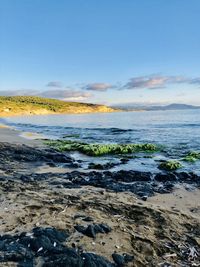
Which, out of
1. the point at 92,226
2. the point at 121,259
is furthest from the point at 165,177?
the point at 121,259

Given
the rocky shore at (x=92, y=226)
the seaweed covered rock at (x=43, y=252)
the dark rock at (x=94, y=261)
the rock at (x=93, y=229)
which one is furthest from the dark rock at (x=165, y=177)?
the dark rock at (x=94, y=261)

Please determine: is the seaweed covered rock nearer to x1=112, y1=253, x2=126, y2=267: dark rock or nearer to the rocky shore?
the rocky shore

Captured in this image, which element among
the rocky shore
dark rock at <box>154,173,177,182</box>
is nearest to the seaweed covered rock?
the rocky shore

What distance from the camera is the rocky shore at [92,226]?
20.0ft

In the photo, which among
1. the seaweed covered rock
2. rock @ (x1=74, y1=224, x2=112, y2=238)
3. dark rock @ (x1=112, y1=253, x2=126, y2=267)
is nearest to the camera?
the seaweed covered rock

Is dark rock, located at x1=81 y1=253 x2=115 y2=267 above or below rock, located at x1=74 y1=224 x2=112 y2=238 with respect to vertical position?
below

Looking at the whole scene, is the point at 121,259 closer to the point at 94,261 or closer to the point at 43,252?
the point at 94,261

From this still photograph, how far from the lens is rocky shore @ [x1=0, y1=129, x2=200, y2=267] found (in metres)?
6.10

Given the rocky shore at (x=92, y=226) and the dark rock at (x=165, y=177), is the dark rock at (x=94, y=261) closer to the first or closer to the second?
the rocky shore at (x=92, y=226)

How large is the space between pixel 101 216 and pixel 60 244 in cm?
205

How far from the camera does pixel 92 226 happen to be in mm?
7242

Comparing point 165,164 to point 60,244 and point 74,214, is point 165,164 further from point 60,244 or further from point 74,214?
point 60,244

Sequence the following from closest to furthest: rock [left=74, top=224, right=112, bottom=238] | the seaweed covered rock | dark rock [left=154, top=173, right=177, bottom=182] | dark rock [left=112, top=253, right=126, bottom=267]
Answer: the seaweed covered rock < dark rock [left=112, top=253, right=126, bottom=267] < rock [left=74, top=224, right=112, bottom=238] < dark rock [left=154, top=173, right=177, bottom=182]

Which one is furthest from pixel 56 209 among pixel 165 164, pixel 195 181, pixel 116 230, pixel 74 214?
pixel 165 164
